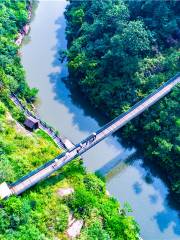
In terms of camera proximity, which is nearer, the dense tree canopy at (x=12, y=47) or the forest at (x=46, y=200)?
the forest at (x=46, y=200)

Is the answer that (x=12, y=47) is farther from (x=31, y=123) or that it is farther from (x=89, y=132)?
(x=89, y=132)

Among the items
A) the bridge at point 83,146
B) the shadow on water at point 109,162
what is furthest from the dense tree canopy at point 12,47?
the bridge at point 83,146

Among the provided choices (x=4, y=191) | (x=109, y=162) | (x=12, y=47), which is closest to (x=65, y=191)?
(x=4, y=191)

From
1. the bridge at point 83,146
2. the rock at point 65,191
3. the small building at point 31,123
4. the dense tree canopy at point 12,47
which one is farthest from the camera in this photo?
the dense tree canopy at point 12,47

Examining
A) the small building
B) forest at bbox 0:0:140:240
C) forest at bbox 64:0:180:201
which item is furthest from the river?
the small building

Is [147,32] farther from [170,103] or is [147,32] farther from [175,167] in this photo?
[175,167]

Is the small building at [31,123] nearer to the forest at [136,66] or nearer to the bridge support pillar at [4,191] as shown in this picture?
the forest at [136,66]
